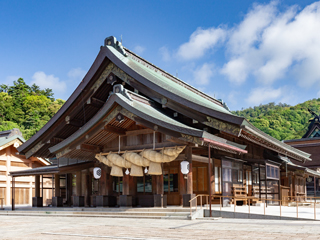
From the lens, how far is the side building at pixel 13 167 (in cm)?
2944

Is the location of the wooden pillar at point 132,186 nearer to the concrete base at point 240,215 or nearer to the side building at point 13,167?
the concrete base at point 240,215

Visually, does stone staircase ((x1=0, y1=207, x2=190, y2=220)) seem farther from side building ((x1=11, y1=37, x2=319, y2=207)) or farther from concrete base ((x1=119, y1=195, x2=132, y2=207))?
side building ((x1=11, y1=37, x2=319, y2=207))

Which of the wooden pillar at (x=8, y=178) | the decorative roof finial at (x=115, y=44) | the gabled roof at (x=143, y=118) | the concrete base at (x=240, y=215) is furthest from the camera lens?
the wooden pillar at (x=8, y=178)

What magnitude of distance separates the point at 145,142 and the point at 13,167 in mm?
18555

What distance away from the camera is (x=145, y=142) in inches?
642

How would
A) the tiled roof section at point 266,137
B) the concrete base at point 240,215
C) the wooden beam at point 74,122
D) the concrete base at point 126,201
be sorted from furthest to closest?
1. the wooden beam at point 74,122
2. the concrete base at point 126,201
3. the tiled roof section at point 266,137
4. the concrete base at point 240,215

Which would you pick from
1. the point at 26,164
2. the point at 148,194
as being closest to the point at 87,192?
the point at 148,194

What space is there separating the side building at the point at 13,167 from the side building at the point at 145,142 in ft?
32.3

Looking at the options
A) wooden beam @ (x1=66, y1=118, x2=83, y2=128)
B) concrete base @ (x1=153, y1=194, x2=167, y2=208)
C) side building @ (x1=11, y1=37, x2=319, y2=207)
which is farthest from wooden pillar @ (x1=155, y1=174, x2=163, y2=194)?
wooden beam @ (x1=66, y1=118, x2=83, y2=128)

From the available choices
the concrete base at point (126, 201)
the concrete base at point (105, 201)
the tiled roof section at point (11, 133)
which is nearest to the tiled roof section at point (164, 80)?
the concrete base at point (126, 201)

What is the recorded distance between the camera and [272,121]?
3066 inches

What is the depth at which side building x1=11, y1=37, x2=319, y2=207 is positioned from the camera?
48.6 feet

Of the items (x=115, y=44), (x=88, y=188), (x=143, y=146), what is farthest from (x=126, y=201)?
(x=115, y=44)

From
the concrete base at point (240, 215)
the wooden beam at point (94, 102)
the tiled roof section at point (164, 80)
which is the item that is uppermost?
the tiled roof section at point (164, 80)
